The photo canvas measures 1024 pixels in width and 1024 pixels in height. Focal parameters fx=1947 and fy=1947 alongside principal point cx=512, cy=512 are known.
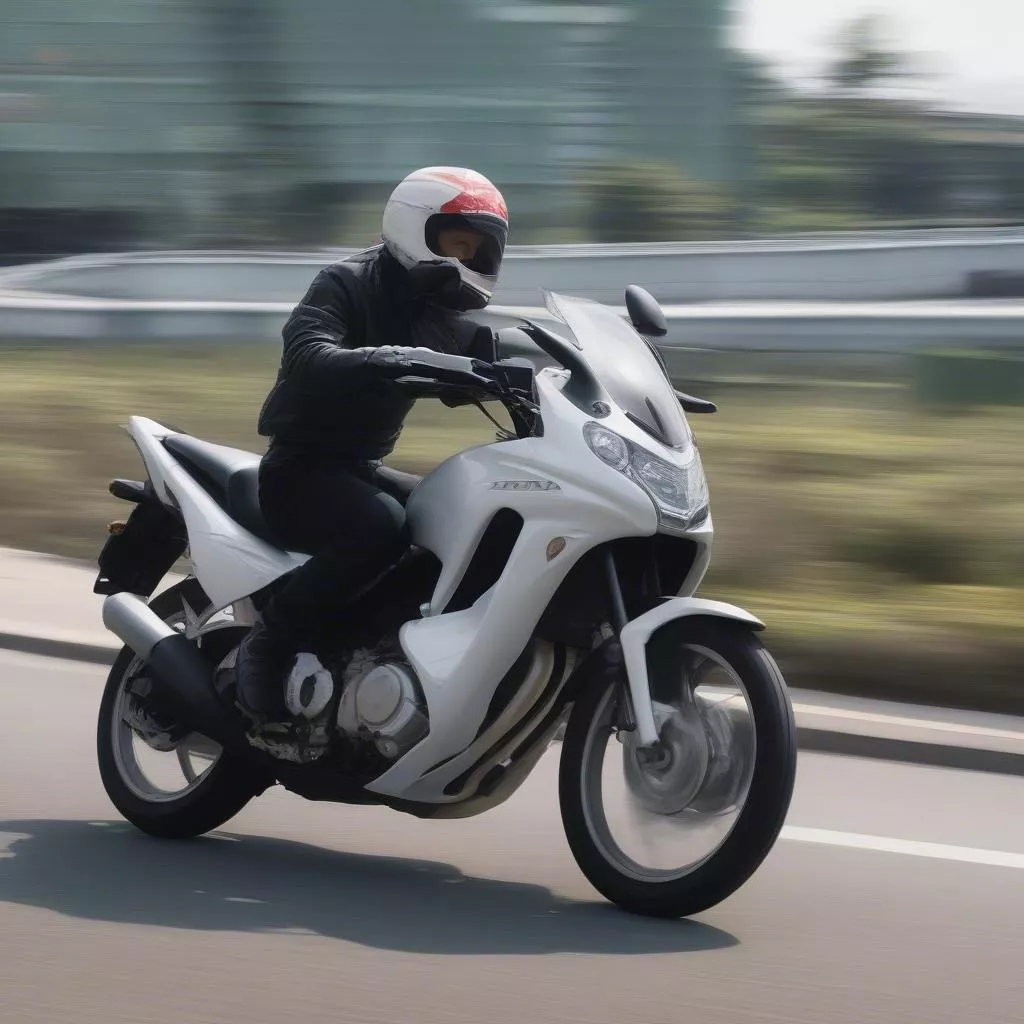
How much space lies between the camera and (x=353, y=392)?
4.46 m

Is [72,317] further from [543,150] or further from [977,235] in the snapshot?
[977,235]

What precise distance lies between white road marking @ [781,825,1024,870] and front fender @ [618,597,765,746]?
113 centimetres

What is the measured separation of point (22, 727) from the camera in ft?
20.8

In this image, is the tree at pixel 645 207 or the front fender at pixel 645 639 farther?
the tree at pixel 645 207

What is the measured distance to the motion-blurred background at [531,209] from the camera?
13.9 m

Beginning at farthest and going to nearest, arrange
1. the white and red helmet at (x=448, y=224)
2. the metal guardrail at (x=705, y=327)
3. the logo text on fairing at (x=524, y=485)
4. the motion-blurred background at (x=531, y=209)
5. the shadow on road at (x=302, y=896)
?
the metal guardrail at (x=705, y=327) < the motion-blurred background at (x=531, y=209) < the white and red helmet at (x=448, y=224) < the logo text on fairing at (x=524, y=485) < the shadow on road at (x=302, y=896)

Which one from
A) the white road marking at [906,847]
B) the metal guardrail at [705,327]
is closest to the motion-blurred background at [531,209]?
the metal guardrail at [705,327]

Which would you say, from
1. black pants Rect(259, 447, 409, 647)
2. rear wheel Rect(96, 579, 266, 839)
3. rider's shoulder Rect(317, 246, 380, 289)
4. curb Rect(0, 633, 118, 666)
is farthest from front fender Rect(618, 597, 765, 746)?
curb Rect(0, 633, 118, 666)

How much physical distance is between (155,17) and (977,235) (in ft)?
56.7

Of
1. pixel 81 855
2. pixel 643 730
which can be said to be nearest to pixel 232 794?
pixel 81 855

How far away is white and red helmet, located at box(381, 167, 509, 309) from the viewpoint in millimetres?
4469

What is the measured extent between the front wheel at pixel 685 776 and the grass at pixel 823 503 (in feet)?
9.92

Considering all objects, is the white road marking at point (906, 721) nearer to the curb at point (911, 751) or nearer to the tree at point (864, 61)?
the curb at point (911, 751)

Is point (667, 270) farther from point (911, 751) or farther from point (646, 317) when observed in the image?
point (646, 317)
